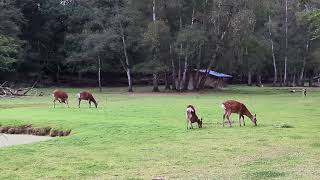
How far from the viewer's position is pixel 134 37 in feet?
200

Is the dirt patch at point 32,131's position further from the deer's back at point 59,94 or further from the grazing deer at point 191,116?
the deer's back at point 59,94

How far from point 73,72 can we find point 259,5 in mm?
34365

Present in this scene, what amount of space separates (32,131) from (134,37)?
38.7 m

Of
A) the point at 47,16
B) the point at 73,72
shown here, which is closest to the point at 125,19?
the point at 47,16

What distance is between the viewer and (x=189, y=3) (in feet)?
194

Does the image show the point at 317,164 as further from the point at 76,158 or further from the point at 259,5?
the point at 259,5

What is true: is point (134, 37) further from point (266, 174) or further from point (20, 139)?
point (266, 174)

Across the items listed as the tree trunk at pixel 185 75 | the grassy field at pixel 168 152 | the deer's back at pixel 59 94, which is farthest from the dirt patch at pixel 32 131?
the tree trunk at pixel 185 75

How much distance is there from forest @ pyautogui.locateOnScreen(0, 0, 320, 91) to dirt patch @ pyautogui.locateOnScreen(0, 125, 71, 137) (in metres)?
28.9

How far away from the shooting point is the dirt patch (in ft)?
73.2

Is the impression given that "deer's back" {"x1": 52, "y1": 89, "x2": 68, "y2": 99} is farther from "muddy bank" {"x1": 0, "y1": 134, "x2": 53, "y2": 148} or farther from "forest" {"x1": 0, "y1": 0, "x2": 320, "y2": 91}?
"forest" {"x1": 0, "y1": 0, "x2": 320, "y2": 91}

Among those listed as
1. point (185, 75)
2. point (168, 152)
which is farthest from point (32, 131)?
point (185, 75)

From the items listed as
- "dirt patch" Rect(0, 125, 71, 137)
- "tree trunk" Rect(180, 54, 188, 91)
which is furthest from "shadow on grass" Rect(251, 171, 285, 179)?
"tree trunk" Rect(180, 54, 188, 91)

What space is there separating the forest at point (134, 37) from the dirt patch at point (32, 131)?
1138 inches
